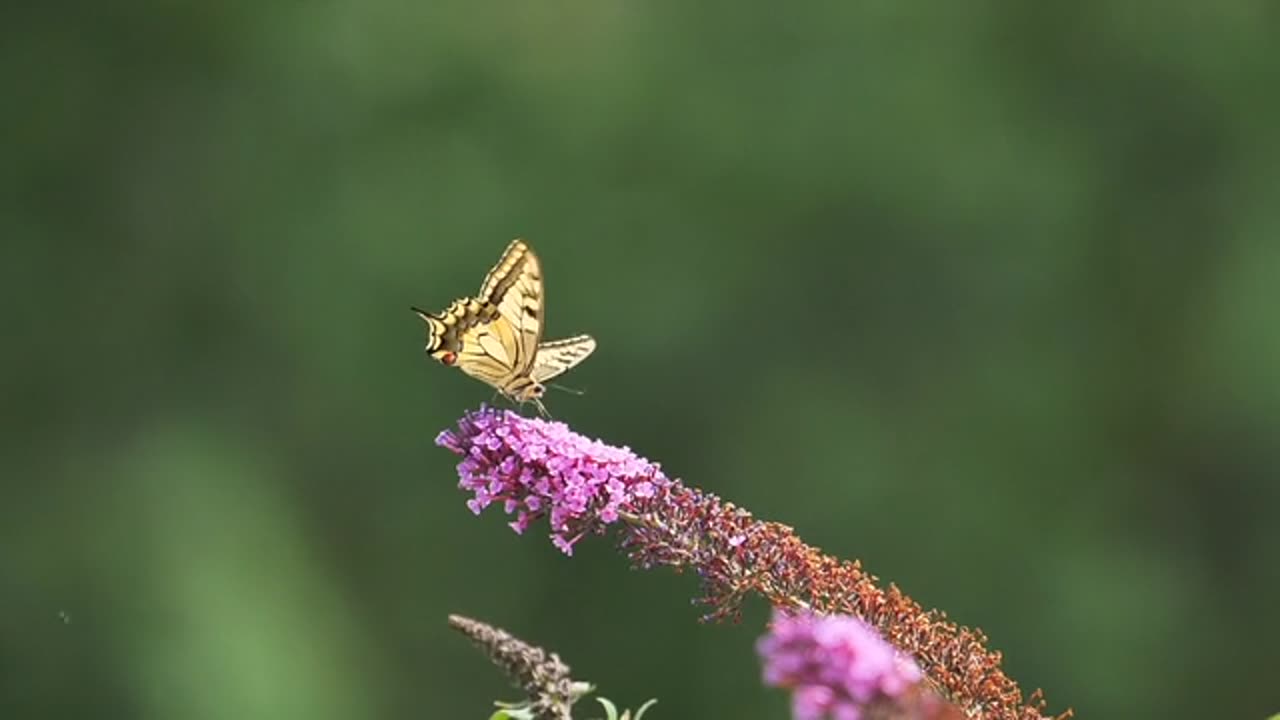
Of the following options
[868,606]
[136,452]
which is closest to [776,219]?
[136,452]

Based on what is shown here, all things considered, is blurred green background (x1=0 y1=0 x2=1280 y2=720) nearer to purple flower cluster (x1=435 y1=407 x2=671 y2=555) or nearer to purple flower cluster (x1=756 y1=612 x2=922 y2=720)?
purple flower cluster (x1=435 y1=407 x2=671 y2=555)

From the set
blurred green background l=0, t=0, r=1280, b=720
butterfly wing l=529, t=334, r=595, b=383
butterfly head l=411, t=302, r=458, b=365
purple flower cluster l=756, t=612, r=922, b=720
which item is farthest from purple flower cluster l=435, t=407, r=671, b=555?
blurred green background l=0, t=0, r=1280, b=720

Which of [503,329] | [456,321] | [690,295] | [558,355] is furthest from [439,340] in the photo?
[690,295]

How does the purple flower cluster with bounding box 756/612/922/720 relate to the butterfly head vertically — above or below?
below

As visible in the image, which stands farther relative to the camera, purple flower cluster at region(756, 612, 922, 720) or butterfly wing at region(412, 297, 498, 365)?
butterfly wing at region(412, 297, 498, 365)

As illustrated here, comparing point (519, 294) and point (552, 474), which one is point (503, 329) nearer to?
point (519, 294)

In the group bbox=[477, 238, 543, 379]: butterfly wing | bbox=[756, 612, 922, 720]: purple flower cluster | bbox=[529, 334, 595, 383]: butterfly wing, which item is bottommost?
bbox=[756, 612, 922, 720]: purple flower cluster
